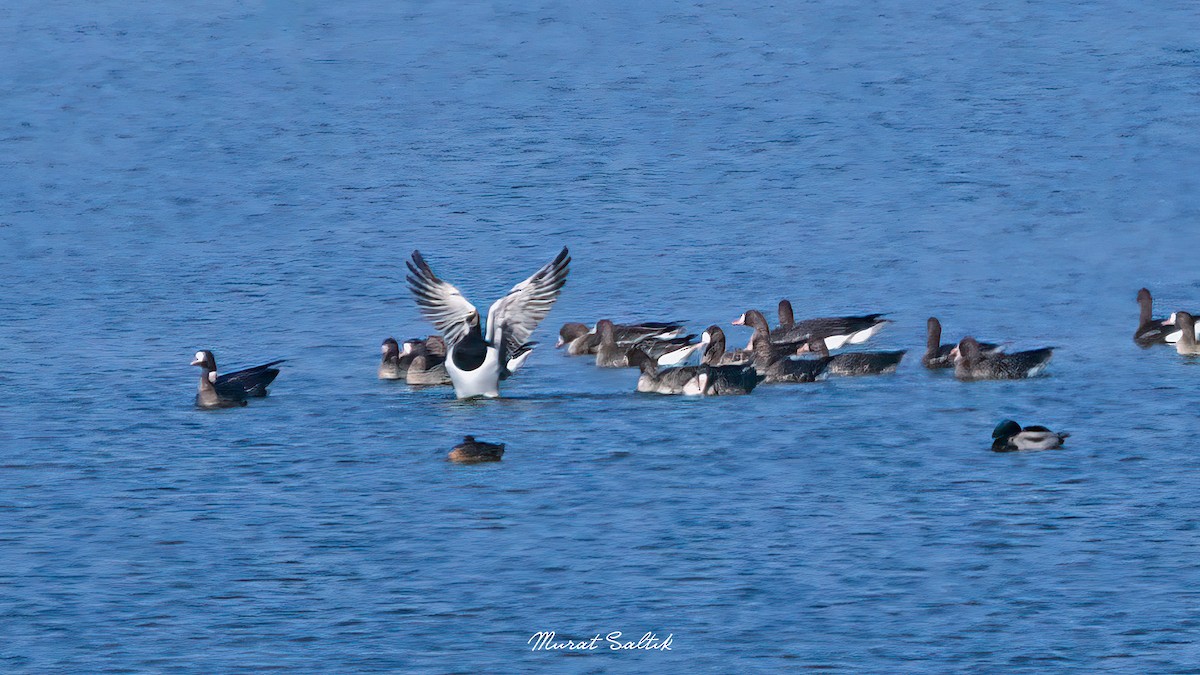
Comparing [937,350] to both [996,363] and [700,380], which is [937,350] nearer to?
[996,363]

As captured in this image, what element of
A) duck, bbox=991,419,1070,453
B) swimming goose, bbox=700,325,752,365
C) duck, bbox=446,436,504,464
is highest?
swimming goose, bbox=700,325,752,365

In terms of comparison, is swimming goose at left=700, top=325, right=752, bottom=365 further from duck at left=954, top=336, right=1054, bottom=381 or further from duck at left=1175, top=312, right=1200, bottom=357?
duck at left=1175, top=312, right=1200, bottom=357

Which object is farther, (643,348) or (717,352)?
(643,348)

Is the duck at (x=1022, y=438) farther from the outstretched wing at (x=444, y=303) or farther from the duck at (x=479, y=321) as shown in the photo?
the outstretched wing at (x=444, y=303)

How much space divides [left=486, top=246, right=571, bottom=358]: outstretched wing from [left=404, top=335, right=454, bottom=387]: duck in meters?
0.86

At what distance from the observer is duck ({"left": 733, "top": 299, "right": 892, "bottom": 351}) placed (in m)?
26.5

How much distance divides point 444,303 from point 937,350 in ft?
19.8

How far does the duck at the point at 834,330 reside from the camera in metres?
26.5

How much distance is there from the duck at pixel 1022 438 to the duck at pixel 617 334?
21.5 ft

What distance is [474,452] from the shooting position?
66.4 feet

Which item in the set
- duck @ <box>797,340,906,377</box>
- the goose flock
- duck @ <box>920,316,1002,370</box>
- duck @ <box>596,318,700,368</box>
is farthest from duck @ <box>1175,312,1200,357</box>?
duck @ <box>596,318,700,368</box>

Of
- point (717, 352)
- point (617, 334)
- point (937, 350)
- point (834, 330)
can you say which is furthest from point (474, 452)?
point (834, 330)

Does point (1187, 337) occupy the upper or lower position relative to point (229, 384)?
lower

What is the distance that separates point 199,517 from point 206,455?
104 inches
